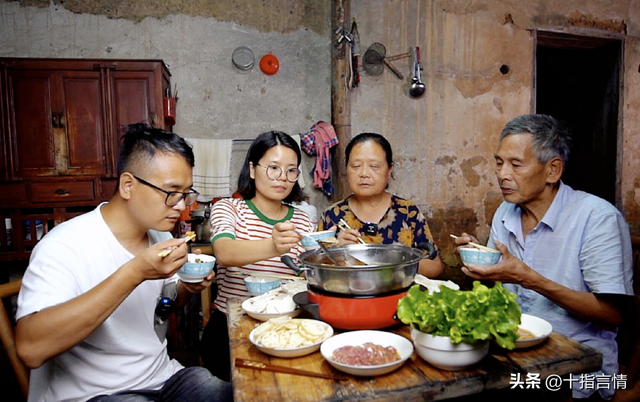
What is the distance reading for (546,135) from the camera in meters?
2.26

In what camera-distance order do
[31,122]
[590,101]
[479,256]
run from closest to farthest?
[479,256], [31,122], [590,101]

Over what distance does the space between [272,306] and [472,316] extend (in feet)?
3.07

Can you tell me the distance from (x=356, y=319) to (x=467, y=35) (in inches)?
203

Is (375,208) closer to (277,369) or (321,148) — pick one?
(277,369)

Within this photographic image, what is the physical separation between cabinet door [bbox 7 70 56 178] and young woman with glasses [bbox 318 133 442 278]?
12.7 ft

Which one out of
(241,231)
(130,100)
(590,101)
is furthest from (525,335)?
(590,101)

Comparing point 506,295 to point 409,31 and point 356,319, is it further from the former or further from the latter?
point 409,31

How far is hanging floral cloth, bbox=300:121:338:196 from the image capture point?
5.61m

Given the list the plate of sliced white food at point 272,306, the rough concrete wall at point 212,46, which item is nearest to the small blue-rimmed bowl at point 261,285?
the plate of sliced white food at point 272,306

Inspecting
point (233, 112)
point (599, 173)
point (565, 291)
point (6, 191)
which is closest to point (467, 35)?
point (599, 173)

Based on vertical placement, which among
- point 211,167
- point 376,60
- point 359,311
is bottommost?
point 359,311

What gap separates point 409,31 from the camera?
5305mm

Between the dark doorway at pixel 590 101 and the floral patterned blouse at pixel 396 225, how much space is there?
4.43m

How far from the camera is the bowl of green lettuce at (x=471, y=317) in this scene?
1.27m
